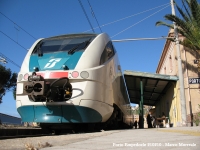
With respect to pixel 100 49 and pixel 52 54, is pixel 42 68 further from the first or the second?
pixel 100 49

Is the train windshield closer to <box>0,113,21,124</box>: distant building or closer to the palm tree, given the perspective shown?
the palm tree

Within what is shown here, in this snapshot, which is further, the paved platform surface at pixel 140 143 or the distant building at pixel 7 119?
the distant building at pixel 7 119

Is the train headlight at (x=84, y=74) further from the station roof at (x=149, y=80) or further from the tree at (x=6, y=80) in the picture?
the tree at (x=6, y=80)

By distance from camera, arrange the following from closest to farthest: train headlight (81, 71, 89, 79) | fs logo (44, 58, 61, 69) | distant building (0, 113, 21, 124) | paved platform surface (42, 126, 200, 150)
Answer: paved platform surface (42, 126, 200, 150) < train headlight (81, 71, 89, 79) < fs logo (44, 58, 61, 69) < distant building (0, 113, 21, 124)

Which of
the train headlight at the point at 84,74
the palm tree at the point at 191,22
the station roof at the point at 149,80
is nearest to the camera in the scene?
the train headlight at the point at 84,74

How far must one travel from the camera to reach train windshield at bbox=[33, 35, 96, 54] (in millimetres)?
7492

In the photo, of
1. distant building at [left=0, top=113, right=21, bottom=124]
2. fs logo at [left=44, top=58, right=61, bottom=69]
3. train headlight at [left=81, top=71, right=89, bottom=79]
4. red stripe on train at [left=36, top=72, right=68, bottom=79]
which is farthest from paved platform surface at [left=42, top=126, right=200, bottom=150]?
distant building at [left=0, top=113, right=21, bottom=124]

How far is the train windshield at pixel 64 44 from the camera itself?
295 inches

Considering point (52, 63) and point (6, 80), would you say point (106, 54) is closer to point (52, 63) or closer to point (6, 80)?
point (52, 63)

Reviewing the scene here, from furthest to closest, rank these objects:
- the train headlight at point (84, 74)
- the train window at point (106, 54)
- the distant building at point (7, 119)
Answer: the distant building at point (7, 119) < the train window at point (106, 54) < the train headlight at point (84, 74)

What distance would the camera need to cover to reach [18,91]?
695cm

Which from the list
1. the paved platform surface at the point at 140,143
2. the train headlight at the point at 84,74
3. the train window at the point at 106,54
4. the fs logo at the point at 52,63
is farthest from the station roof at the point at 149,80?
the paved platform surface at the point at 140,143

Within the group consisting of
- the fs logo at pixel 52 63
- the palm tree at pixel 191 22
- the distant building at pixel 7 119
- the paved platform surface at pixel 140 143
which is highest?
the palm tree at pixel 191 22

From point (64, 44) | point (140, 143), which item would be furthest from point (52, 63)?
point (140, 143)
